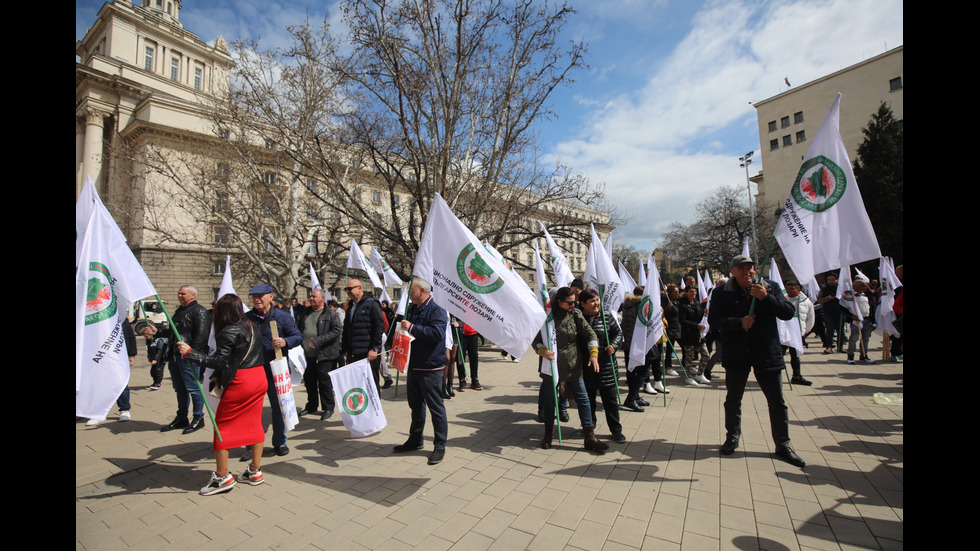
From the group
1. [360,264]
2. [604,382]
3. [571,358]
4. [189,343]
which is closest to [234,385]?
[189,343]

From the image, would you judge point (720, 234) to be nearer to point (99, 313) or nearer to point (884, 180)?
point (884, 180)

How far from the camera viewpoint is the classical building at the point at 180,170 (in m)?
19.5

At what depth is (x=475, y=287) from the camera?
4602mm

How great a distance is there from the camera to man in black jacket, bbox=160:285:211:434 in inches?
227

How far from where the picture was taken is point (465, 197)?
56.5ft

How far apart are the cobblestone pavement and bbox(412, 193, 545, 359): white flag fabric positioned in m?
1.39

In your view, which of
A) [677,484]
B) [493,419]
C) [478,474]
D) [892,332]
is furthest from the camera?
[892,332]

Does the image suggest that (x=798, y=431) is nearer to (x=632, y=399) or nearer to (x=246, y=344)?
(x=632, y=399)

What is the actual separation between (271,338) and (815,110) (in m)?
63.9

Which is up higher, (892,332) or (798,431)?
(892,332)

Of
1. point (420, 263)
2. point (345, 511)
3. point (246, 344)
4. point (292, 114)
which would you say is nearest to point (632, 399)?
point (420, 263)

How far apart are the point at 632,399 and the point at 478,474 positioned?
3.18 metres

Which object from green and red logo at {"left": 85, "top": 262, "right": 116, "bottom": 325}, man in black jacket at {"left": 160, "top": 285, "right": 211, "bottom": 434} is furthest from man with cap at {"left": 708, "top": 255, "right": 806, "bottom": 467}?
man in black jacket at {"left": 160, "top": 285, "right": 211, "bottom": 434}
